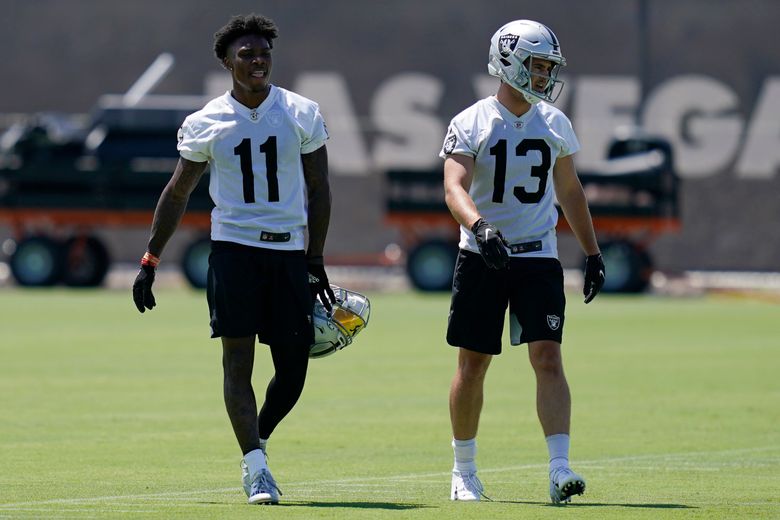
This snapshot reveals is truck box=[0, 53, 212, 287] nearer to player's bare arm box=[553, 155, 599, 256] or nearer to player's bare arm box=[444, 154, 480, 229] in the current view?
player's bare arm box=[553, 155, 599, 256]

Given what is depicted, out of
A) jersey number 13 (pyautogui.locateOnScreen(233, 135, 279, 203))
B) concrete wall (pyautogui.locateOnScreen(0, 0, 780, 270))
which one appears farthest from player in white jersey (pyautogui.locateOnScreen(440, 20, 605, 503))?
concrete wall (pyautogui.locateOnScreen(0, 0, 780, 270))

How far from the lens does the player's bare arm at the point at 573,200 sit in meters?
9.41

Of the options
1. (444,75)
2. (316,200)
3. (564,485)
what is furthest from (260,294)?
(444,75)

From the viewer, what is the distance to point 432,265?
103 ft

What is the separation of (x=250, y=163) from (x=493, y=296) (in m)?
1.45

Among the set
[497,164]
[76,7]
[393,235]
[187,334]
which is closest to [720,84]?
[393,235]

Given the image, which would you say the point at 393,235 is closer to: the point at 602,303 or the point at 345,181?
the point at 345,181

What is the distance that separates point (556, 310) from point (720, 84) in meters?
31.3

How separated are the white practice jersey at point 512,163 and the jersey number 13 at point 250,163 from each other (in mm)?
935

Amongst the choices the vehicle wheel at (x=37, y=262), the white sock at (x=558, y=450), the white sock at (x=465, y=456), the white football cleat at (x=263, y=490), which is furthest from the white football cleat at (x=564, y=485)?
the vehicle wheel at (x=37, y=262)

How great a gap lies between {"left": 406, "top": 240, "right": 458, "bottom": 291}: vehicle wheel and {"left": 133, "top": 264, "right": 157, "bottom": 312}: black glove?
22.2 meters

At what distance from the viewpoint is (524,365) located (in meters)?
17.9

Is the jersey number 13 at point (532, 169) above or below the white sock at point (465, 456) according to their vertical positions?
above

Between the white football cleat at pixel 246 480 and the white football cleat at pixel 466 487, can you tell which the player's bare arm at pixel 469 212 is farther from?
the white football cleat at pixel 246 480
